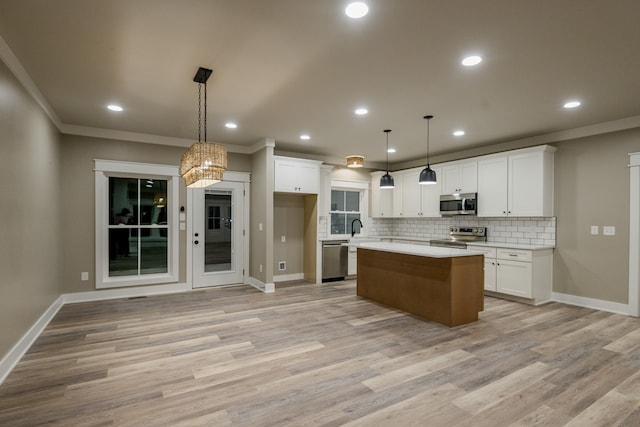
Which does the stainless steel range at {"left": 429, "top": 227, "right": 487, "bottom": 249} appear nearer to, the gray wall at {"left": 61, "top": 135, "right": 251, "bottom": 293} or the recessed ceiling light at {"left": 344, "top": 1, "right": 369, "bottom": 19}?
the recessed ceiling light at {"left": 344, "top": 1, "right": 369, "bottom": 19}

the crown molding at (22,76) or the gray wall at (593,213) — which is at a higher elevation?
the crown molding at (22,76)

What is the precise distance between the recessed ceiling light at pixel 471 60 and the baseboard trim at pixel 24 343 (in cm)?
472

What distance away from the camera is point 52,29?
248 cm

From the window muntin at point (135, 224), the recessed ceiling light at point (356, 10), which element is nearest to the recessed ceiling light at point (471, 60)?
the recessed ceiling light at point (356, 10)

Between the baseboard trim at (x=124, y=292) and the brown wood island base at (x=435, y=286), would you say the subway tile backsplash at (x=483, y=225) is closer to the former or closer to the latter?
the brown wood island base at (x=435, y=286)

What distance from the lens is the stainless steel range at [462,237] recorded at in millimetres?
6184

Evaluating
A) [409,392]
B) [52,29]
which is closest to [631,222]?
[409,392]

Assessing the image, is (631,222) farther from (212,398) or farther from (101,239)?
(101,239)

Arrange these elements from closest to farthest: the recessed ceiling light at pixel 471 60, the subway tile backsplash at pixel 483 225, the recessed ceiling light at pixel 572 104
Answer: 1. the recessed ceiling light at pixel 471 60
2. the recessed ceiling light at pixel 572 104
3. the subway tile backsplash at pixel 483 225

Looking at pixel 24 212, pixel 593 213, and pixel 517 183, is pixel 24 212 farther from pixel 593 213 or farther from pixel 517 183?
pixel 593 213

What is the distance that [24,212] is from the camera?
336 cm

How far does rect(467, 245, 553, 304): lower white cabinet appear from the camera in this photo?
5.02 meters

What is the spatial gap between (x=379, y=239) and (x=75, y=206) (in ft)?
19.5

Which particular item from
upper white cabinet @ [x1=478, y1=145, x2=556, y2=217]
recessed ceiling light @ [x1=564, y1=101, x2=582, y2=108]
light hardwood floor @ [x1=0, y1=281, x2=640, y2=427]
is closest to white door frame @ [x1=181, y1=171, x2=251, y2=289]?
light hardwood floor @ [x1=0, y1=281, x2=640, y2=427]
